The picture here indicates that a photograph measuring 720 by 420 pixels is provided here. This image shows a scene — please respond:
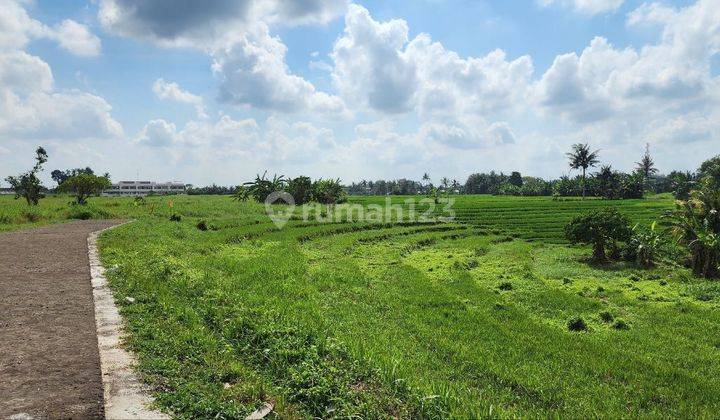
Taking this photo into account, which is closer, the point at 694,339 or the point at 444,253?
the point at 694,339

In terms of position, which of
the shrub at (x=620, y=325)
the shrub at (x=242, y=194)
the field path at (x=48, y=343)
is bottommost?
the shrub at (x=620, y=325)

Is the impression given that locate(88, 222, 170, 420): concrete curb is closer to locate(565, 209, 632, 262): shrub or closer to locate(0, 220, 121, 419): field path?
locate(0, 220, 121, 419): field path

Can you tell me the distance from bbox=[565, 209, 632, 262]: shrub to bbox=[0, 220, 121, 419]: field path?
73.3ft

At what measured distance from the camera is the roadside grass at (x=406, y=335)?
5.64 metres

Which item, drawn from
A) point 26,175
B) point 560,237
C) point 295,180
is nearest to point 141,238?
point 560,237

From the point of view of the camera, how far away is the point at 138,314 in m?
8.44

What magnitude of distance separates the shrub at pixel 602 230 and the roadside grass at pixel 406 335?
3.44 m

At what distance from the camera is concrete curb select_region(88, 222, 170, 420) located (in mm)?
4955

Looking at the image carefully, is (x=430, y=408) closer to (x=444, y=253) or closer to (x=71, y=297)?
(x=71, y=297)

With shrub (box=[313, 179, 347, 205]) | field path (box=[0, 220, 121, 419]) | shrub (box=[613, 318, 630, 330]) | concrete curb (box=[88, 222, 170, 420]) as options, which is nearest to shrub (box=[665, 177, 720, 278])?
shrub (box=[613, 318, 630, 330])

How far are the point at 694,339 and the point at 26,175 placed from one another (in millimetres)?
59014

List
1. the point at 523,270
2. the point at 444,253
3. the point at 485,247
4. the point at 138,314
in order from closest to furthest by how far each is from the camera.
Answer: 1. the point at 138,314
2. the point at 523,270
3. the point at 444,253
4. the point at 485,247

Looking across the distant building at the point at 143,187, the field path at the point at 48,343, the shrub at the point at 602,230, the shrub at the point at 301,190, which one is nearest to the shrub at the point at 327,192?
the shrub at the point at 301,190

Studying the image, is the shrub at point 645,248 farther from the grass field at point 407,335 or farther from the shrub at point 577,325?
the shrub at point 577,325
